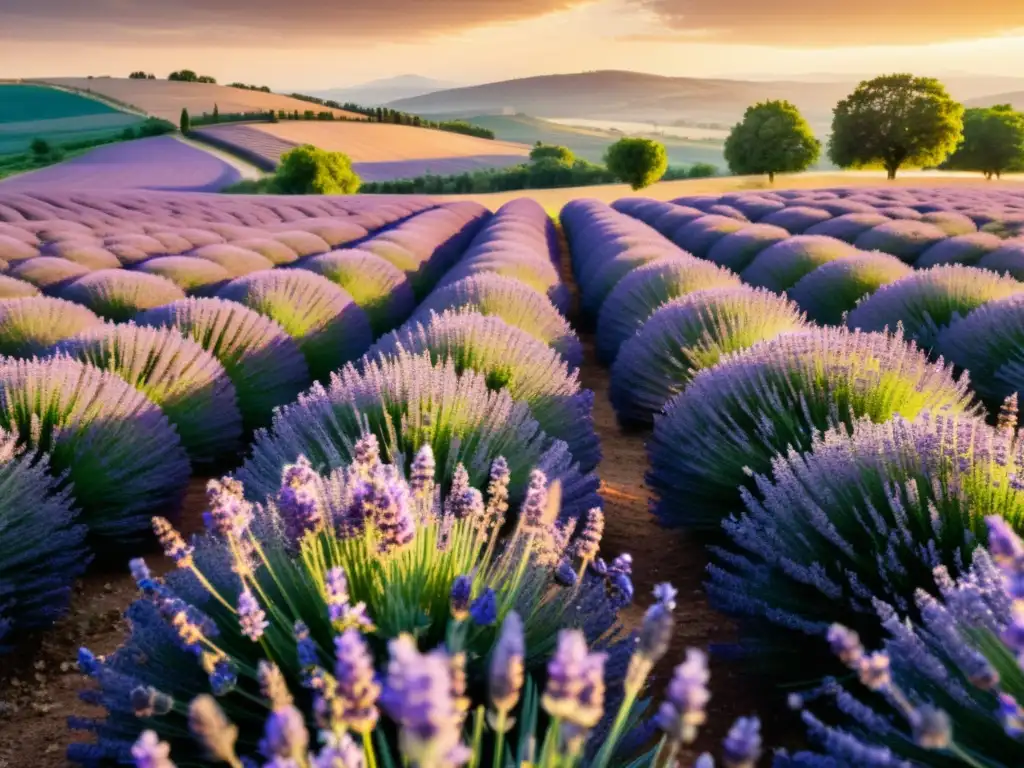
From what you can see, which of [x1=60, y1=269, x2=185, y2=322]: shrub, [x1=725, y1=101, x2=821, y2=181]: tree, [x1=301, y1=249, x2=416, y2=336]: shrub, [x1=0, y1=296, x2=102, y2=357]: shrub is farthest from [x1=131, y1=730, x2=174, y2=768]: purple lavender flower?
[x1=725, y1=101, x2=821, y2=181]: tree

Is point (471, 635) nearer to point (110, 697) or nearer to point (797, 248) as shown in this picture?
point (110, 697)

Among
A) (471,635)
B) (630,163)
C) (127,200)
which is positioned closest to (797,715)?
(471,635)

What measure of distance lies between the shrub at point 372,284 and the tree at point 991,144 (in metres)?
47.9

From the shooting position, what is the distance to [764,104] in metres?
46.3

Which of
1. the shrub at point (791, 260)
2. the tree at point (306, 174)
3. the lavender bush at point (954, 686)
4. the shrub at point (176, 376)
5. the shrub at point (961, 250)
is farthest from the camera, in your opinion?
the tree at point (306, 174)

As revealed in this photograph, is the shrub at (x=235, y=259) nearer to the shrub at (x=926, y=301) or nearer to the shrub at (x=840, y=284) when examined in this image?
the shrub at (x=840, y=284)

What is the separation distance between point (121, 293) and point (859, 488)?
5.96 m

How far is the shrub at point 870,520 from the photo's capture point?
7.28 feet

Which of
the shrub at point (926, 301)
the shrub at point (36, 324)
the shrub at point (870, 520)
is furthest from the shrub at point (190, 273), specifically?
the shrub at point (870, 520)

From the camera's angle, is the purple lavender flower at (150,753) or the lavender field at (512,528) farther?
the lavender field at (512,528)

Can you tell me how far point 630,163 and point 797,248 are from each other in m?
35.2

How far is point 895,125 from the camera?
142 ft

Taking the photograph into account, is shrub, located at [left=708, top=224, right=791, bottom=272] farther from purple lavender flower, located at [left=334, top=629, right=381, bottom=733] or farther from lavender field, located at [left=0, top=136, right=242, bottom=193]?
lavender field, located at [left=0, top=136, right=242, bottom=193]

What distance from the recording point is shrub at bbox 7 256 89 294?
818cm
